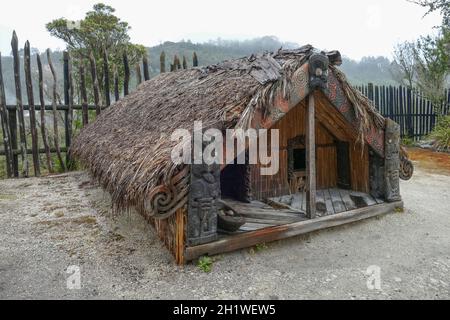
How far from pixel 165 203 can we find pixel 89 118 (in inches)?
271

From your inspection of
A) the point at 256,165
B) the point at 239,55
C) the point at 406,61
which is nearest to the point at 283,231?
the point at 256,165

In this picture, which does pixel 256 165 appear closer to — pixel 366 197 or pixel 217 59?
pixel 366 197

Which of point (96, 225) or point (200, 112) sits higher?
point (200, 112)

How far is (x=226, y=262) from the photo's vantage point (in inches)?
128

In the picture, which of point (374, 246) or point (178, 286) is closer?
point (178, 286)

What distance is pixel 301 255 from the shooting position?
11.4 feet

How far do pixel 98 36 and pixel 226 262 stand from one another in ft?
38.6

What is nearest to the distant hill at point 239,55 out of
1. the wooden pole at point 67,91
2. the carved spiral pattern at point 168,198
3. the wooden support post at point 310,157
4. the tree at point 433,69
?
the tree at point 433,69

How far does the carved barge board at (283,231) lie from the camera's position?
3203 mm

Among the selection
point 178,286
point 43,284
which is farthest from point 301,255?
point 43,284

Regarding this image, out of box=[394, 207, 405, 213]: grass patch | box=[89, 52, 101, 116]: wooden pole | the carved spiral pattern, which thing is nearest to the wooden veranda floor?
box=[394, 207, 405, 213]: grass patch
